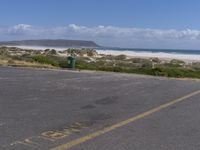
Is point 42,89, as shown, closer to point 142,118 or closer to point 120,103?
point 120,103

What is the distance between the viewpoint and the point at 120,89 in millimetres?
14578

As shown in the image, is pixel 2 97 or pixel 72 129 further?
pixel 2 97

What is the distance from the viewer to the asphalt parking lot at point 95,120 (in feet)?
21.1

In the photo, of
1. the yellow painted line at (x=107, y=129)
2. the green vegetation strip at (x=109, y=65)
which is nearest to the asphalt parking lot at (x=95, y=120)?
the yellow painted line at (x=107, y=129)

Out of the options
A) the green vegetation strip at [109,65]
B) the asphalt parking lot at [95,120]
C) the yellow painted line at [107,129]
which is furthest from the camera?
the green vegetation strip at [109,65]

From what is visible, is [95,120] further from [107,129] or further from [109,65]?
[109,65]

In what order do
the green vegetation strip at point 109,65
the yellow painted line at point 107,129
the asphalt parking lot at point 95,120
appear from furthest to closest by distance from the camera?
1. the green vegetation strip at point 109,65
2. the asphalt parking lot at point 95,120
3. the yellow painted line at point 107,129

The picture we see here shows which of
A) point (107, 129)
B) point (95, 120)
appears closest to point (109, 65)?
point (95, 120)

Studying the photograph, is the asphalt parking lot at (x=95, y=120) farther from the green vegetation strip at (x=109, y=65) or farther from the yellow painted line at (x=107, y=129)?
the green vegetation strip at (x=109, y=65)

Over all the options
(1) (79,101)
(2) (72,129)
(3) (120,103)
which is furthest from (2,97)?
(2) (72,129)

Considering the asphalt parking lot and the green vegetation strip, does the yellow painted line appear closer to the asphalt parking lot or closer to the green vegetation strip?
the asphalt parking lot

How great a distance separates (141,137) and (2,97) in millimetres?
5270

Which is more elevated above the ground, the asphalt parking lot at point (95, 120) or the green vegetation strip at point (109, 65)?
the asphalt parking lot at point (95, 120)

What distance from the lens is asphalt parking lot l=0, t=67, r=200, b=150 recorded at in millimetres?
6426
